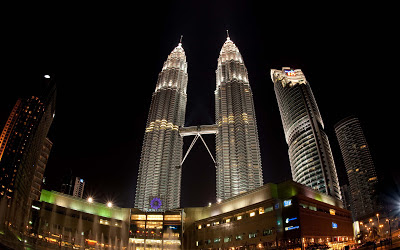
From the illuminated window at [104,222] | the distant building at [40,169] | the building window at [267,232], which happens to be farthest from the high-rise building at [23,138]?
the building window at [267,232]

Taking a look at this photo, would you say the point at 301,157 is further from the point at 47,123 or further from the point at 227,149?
the point at 47,123

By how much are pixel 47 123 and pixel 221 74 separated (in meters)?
108

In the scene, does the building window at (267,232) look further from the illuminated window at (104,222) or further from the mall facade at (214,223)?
the illuminated window at (104,222)

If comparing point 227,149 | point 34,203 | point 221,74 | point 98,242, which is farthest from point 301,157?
point 34,203

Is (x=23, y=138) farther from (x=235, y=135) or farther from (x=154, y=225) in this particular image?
(x=235, y=135)

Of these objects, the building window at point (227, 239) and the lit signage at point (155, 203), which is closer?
the building window at point (227, 239)

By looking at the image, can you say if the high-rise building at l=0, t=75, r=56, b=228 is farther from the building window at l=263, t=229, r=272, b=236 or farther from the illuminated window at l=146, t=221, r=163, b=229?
the building window at l=263, t=229, r=272, b=236

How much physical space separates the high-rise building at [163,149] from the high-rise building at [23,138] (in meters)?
55.6

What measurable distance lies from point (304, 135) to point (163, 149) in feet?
264

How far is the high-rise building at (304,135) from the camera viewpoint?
139m

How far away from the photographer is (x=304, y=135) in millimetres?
154125

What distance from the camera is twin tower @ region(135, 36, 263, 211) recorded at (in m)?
149

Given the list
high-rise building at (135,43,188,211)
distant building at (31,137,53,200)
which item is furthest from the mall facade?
distant building at (31,137,53,200)

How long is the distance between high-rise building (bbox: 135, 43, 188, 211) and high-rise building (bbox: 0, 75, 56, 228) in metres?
55.6
